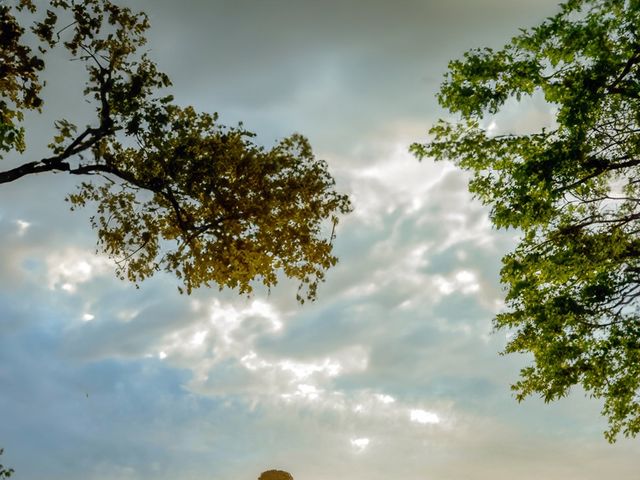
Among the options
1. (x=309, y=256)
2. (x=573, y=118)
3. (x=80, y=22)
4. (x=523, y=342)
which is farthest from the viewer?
(x=523, y=342)

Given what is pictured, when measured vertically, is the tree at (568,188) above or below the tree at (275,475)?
above

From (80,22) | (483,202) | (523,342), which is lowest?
(523,342)

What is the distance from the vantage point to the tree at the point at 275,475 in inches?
854

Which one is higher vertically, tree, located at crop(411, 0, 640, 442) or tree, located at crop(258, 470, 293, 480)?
tree, located at crop(411, 0, 640, 442)

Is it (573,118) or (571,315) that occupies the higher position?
(573,118)

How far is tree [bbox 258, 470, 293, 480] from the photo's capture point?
21.7 m

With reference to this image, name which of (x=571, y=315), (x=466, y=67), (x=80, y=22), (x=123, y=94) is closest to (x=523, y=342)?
(x=571, y=315)

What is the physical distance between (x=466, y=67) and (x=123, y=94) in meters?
10.1

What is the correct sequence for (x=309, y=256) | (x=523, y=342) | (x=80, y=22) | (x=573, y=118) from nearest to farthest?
(x=573, y=118)
(x=80, y=22)
(x=309, y=256)
(x=523, y=342)

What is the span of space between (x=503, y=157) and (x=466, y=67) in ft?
9.76

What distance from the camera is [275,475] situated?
2170 cm

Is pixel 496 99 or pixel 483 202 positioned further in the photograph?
pixel 483 202

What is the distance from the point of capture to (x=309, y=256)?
18.7 metres

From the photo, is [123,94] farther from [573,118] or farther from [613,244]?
[613,244]
